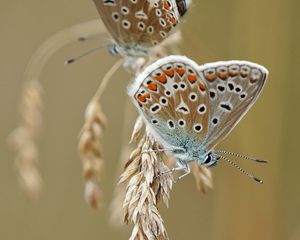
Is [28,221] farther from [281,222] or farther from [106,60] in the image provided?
[281,222]

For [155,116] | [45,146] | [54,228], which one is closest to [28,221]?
[54,228]

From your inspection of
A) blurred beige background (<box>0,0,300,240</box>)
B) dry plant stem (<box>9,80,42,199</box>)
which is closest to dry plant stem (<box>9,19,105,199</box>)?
dry plant stem (<box>9,80,42,199</box>)

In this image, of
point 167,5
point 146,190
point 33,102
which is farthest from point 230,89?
point 33,102

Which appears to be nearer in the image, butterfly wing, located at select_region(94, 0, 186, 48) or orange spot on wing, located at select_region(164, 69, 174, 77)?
orange spot on wing, located at select_region(164, 69, 174, 77)

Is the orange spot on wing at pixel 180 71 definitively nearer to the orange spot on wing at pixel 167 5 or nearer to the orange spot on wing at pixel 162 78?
the orange spot on wing at pixel 162 78

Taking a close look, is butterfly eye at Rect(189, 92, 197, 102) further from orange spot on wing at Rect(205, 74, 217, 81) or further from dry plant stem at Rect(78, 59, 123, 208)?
dry plant stem at Rect(78, 59, 123, 208)

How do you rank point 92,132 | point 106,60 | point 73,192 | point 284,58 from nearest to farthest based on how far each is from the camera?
1. point 92,132
2. point 284,58
3. point 73,192
4. point 106,60

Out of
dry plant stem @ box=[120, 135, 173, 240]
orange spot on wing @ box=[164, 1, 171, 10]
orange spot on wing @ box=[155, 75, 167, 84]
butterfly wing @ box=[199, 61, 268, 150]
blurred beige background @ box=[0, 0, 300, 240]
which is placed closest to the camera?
dry plant stem @ box=[120, 135, 173, 240]
